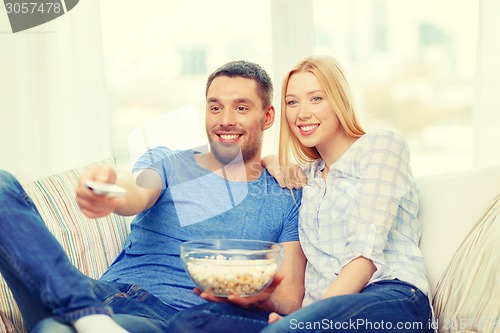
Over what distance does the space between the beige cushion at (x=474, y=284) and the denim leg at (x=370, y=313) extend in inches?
1.9

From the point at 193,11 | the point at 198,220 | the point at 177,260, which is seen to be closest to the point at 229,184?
the point at 198,220

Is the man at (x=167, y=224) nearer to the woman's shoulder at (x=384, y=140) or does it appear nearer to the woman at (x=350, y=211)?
the woman at (x=350, y=211)

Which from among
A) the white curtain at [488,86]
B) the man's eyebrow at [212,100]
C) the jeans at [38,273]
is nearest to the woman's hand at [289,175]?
the man's eyebrow at [212,100]

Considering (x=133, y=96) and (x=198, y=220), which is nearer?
(x=198, y=220)

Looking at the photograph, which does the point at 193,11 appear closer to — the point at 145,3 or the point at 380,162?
the point at 145,3

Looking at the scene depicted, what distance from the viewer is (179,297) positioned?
5.53ft

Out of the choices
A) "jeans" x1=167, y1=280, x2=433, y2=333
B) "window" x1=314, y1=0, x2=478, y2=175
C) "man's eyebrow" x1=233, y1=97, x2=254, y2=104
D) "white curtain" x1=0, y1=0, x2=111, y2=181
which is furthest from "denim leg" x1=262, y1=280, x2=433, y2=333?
"white curtain" x1=0, y1=0, x2=111, y2=181

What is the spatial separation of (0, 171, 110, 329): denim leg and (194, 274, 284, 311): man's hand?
9.0 inches

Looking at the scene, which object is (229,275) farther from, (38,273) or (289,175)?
(289,175)

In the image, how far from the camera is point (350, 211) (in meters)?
1.67

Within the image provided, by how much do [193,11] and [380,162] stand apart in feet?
4.29

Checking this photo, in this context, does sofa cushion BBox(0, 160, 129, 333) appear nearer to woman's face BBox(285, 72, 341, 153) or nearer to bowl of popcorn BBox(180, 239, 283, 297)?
bowl of popcorn BBox(180, 239, 283, 297)

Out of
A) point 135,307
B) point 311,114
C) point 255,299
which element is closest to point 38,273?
point 135,307

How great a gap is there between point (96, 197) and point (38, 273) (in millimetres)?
185
